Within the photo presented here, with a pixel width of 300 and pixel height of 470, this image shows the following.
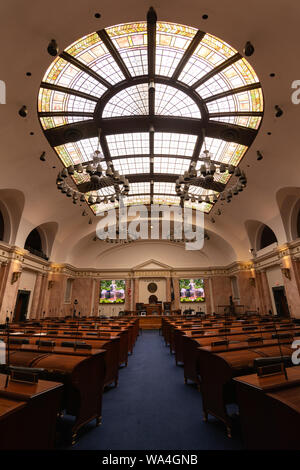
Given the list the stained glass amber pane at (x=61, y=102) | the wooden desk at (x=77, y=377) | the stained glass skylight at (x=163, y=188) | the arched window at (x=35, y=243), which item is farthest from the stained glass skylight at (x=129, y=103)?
the arched window at (x=35, y=243)

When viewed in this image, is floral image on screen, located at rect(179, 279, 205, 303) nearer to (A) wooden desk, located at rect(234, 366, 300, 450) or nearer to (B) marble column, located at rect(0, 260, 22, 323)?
(B) marble column, located at rect(0, 260, 22, 323)

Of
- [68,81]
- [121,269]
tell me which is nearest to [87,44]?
[68,81]

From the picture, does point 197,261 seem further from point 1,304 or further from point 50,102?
point 50,102

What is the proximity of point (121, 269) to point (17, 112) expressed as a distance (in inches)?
621

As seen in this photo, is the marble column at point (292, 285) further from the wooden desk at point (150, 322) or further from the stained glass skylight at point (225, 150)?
the wooden desk at point (150, 322)

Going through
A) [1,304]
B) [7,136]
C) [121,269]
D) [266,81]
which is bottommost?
[1,304]

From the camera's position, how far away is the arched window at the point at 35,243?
14.3 metres

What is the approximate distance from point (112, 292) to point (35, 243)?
867 centimetres

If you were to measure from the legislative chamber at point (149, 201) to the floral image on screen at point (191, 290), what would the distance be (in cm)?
386

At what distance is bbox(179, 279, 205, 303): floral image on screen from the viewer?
787 inches

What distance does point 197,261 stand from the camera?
20.9 metres

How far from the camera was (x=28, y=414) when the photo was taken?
1.71 metres

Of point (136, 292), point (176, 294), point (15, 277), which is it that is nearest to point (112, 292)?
point (136, 292)

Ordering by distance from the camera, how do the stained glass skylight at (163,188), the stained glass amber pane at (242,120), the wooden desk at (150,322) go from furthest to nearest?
the wooden desk at (150,322)
the stained glass skylight at (163,188)
the stained glass amber pane at (242,120)
